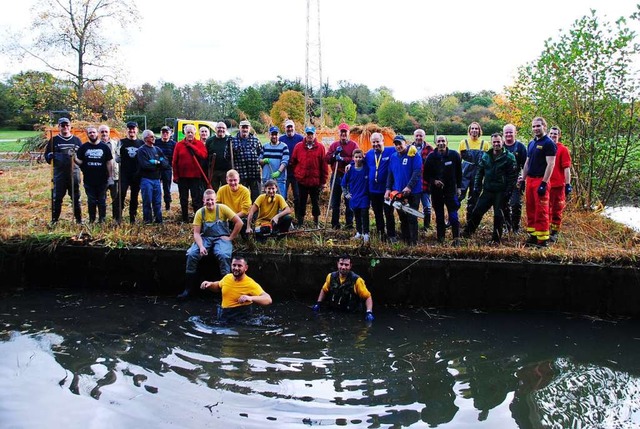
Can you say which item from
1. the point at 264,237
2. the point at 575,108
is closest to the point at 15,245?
the point at 264,237

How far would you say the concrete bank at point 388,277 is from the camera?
7621mm

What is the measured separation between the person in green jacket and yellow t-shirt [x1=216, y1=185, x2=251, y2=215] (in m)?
3.75

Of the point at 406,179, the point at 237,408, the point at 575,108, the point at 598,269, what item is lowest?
the point at 237,408

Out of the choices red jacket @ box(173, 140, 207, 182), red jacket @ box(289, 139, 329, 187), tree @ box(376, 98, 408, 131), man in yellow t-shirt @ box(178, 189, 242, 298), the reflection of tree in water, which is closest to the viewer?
the reflection of tree in water

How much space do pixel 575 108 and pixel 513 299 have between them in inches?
224

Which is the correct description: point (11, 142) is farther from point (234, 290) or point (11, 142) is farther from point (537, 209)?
point (537, 209)

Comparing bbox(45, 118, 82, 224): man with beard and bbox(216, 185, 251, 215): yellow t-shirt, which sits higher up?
bbox(45, 118, 82, 224): man with beard

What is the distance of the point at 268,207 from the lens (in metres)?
8.76

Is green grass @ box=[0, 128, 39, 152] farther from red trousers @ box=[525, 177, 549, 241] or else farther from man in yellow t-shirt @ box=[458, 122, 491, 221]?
red trousers @ box=[525, 177, 549, 241]

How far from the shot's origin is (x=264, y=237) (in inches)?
343

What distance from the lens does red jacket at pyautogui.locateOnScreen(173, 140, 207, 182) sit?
981cm

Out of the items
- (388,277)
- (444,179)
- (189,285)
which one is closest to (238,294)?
(189,285)

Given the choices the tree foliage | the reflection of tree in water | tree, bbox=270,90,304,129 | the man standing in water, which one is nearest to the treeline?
tree, bbox=270,90,304,129

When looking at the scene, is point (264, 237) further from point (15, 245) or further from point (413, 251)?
point (15, 245)
